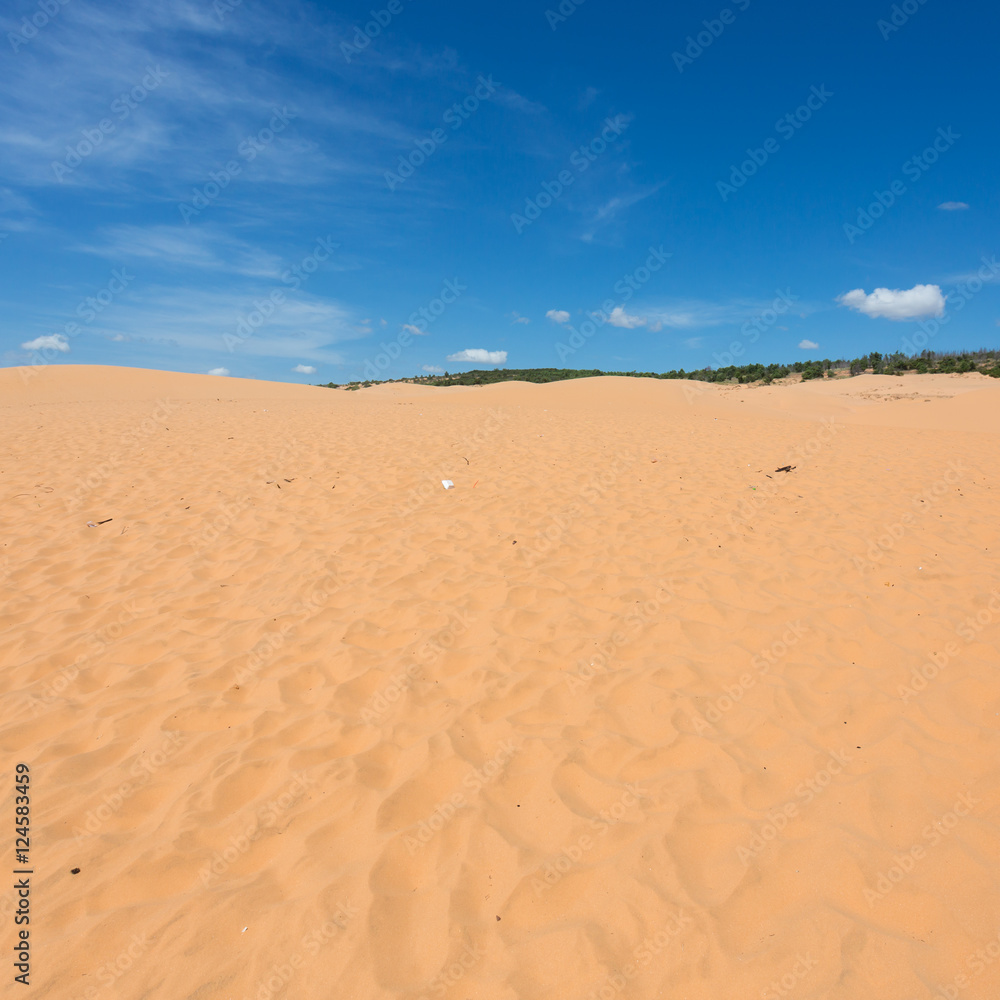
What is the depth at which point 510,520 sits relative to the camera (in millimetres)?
6262

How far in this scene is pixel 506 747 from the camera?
2.83 metres

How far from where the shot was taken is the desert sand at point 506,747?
1.90 m

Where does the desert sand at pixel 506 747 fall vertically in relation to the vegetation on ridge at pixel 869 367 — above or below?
below

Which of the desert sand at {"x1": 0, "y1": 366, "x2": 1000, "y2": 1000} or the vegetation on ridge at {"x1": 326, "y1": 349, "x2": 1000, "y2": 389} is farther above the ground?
the vegetation on ridge at {"x1": 326, "y1": 349, "x2": 1000, "y2": 389}

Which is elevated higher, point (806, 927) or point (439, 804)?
point (439, 804)

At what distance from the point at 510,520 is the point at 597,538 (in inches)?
44.5

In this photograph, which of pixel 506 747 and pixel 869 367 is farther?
pixel 869 367

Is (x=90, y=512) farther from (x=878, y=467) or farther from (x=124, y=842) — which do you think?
(x=878, y=467)

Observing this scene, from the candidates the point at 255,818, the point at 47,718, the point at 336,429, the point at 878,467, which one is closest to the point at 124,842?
the point at 255,818

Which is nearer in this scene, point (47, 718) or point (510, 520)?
point (47, 718)

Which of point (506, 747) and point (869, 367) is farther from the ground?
point (869, 367)

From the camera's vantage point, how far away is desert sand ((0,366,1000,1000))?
6.22 ft

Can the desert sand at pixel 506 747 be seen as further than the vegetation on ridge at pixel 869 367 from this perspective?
No

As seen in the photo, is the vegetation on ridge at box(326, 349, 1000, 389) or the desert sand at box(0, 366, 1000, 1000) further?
the vegetation on ridge at box(326, 349, 1000, 389)
